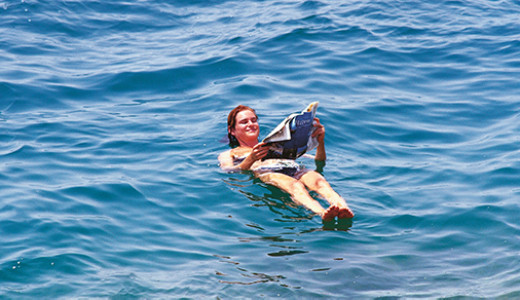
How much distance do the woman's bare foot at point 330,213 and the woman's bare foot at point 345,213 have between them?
0.14 feet

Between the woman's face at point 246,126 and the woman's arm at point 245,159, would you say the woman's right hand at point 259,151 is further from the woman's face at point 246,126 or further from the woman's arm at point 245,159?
the woman's face at point 246,126

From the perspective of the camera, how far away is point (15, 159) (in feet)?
29.0

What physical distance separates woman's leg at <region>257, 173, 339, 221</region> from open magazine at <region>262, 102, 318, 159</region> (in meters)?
0.30

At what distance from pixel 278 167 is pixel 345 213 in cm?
166

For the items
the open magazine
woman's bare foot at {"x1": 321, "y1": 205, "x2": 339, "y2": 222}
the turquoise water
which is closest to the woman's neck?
the turquoise water

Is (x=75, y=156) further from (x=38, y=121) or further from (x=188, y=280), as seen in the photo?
(x=188, y=280)

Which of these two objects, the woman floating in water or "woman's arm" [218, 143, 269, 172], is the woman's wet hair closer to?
the woman floating in water

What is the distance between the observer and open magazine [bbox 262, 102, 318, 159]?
781cm

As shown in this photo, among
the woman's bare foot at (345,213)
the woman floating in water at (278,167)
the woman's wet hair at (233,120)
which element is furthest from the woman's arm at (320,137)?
the woman's bare foot at (345,213)

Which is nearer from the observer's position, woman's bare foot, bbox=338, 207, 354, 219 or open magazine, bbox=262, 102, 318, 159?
woman's bare foot, bbox=338, 207, 354, 219

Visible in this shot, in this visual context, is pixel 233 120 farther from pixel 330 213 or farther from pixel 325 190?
pixel 330 213

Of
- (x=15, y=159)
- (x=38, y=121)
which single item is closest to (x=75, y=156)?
(x=15, y=159)

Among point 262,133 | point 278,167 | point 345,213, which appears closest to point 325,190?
point 345,213

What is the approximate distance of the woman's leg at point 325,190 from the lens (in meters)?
6.90
